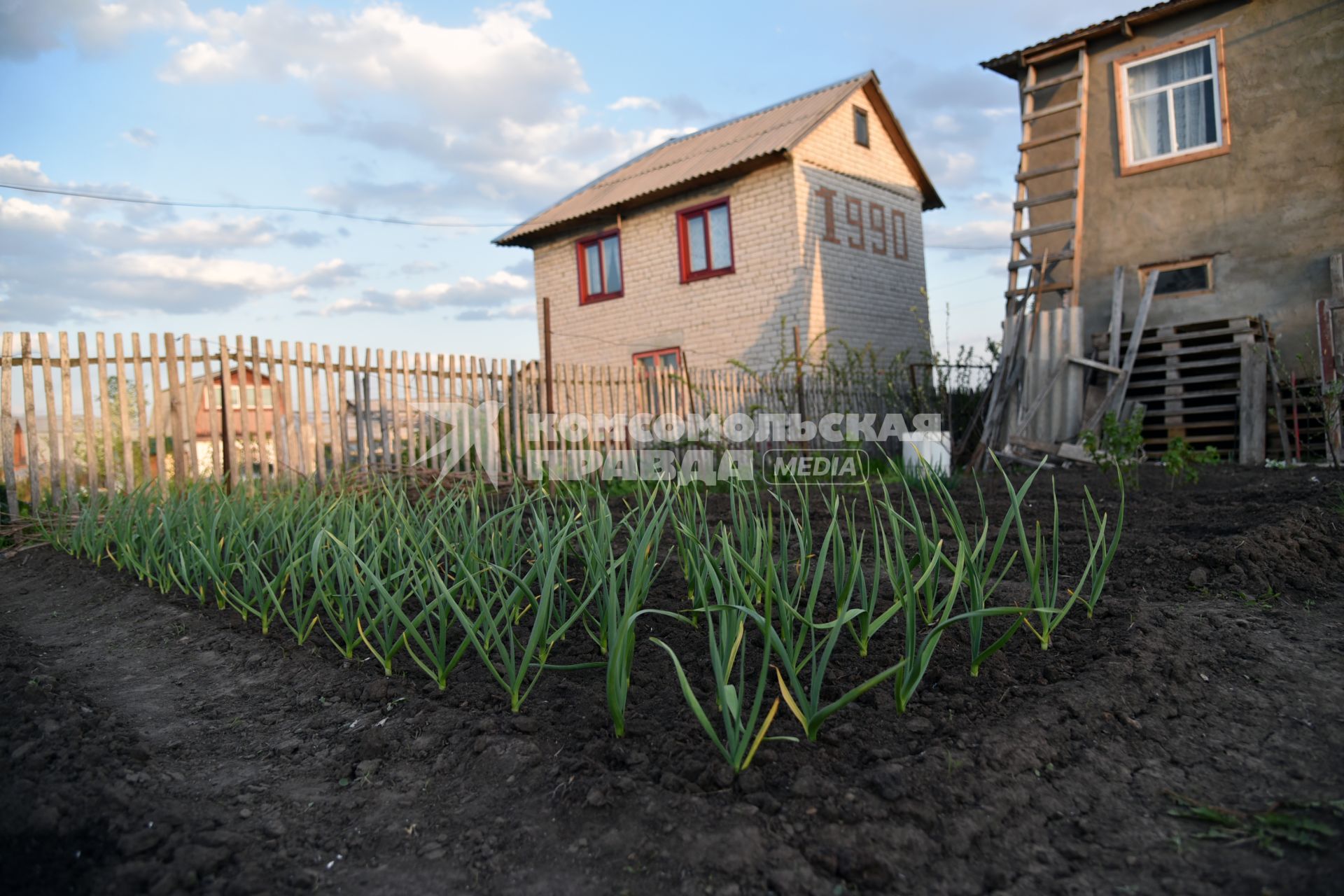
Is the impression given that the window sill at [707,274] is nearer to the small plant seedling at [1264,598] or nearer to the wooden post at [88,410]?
the wooden post at [88,410]

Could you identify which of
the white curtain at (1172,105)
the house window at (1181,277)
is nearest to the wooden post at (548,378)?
the house window at (1181,277)

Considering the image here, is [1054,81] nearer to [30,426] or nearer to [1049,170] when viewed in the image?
[1049,170]

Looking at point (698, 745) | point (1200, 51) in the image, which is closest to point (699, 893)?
point (698, 745)

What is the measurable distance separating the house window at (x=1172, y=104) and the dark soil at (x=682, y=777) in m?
8.07

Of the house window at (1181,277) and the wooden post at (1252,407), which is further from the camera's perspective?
the house window at (1181,277)

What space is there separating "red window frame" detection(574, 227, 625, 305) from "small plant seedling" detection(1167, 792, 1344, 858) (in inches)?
507

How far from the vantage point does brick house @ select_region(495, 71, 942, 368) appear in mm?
11906

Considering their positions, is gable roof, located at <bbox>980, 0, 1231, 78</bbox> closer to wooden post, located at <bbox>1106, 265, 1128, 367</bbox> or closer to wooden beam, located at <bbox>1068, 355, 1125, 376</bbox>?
wooden post, located at <bbox>1106, 265, 1128, 367</bbox>

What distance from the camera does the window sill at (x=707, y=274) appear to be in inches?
491

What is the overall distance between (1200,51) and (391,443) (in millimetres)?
9691

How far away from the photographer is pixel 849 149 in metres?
13.0

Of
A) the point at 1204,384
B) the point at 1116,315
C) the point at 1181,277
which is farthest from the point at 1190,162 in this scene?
the point at 1204,384

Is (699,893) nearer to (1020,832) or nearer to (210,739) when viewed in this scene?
(1020,832)

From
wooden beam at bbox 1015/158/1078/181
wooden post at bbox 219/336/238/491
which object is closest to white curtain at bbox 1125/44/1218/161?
wooden beam at bbox 1015/158/1078/181
